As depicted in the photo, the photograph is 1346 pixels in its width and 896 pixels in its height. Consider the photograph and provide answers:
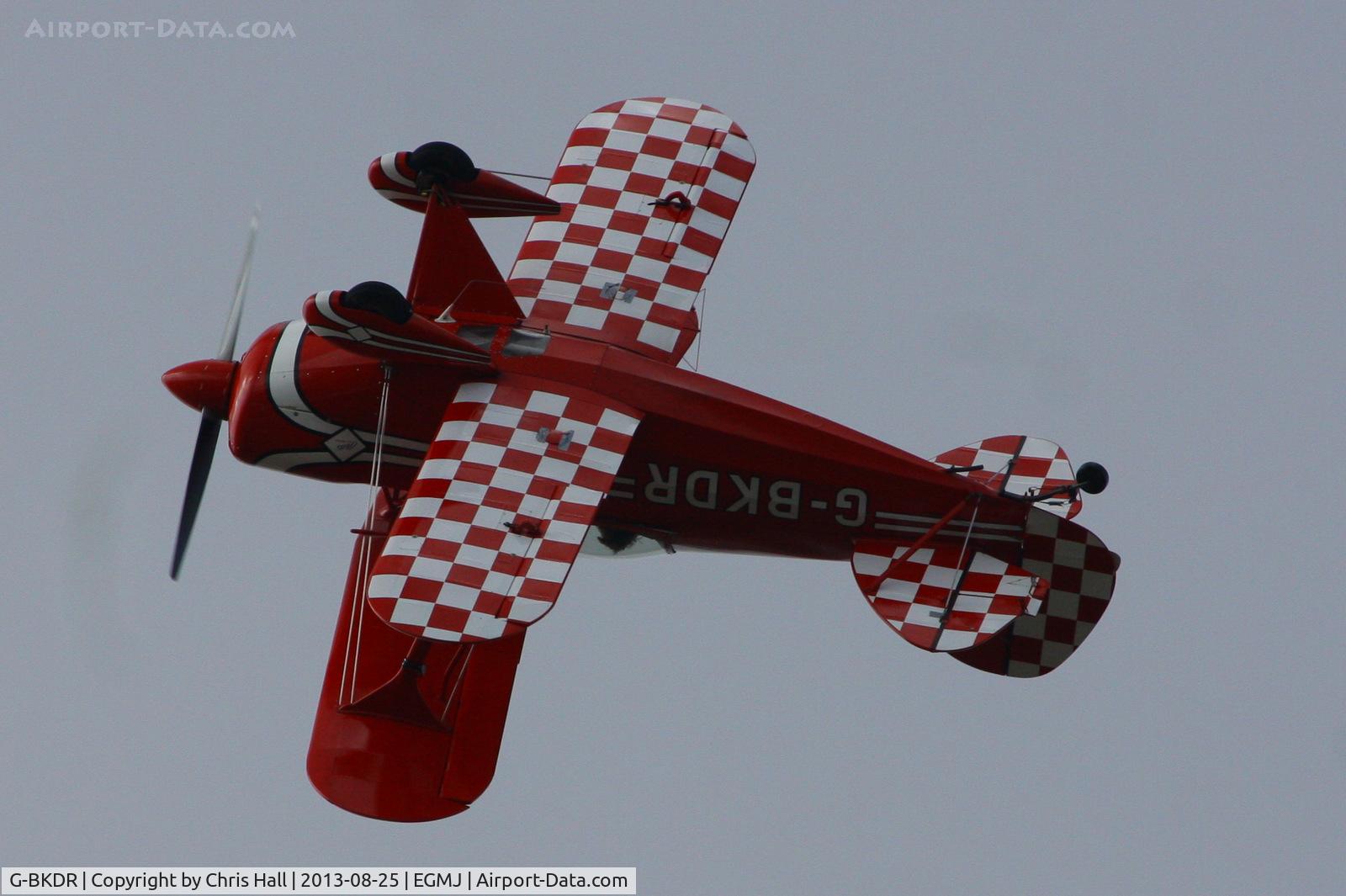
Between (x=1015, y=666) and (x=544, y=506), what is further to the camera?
(x=1015, y=666)

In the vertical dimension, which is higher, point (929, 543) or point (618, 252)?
point (618, 252)

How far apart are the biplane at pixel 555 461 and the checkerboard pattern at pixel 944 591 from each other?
20 mm

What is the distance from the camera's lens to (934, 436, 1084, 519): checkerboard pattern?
1802 cm

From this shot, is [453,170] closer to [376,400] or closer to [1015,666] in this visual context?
[376,400]

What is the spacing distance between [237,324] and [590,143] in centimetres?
339

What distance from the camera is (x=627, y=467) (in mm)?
17875

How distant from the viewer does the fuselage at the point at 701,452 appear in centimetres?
1759

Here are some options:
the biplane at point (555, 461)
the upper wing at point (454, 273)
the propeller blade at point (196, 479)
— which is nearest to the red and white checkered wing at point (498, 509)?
the biplane at point (555, 461)

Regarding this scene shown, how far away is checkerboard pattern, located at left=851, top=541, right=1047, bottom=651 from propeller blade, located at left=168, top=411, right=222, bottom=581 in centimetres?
540

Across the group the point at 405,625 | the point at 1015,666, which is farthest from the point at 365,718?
the point at 1015,666

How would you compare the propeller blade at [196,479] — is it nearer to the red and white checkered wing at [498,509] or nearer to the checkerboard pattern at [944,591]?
the red and white checkered wing at [498,509]

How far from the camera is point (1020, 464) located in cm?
1820

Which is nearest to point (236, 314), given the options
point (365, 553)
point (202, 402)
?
point (202, 402)

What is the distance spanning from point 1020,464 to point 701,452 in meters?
2.63
